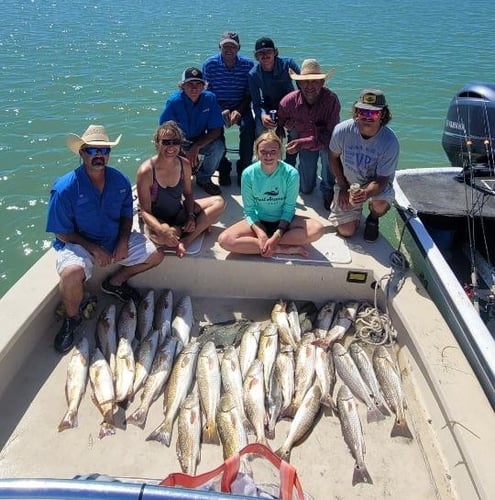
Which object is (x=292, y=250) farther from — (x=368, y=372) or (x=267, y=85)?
(x=267, y=85)

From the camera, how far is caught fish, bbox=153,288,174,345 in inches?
165

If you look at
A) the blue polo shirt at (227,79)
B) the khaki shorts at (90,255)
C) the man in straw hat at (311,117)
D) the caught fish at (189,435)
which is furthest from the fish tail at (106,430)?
the blue polo shirt at (227,79)

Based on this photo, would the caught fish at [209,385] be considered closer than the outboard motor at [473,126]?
Yes

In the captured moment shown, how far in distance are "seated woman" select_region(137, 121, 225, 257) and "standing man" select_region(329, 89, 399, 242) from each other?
4.05 feet

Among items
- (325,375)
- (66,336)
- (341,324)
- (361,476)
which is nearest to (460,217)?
(341,324)

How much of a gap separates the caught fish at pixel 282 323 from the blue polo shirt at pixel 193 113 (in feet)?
7.17

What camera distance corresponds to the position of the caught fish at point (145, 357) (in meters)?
3.72

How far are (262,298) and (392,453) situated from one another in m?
1.85

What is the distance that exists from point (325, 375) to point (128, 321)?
171 cm

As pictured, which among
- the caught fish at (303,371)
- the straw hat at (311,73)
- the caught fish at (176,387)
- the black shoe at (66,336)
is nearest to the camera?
the caught fish at (176,387)

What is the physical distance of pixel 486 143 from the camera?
5.37m

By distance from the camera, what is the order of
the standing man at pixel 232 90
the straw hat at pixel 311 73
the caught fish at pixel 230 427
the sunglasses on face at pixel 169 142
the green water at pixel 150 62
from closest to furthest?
the caught fish at pixel 230 427 < the sunglasses on face at pixel 169 142 < the straw hat at pixel 311 73 < the standing man at pixel 232 90 < the green water at pixel 150 62

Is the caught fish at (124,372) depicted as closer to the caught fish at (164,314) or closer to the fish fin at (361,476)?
the caught fish at (164,314)

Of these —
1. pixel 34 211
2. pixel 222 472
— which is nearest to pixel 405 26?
pixel 34 211
